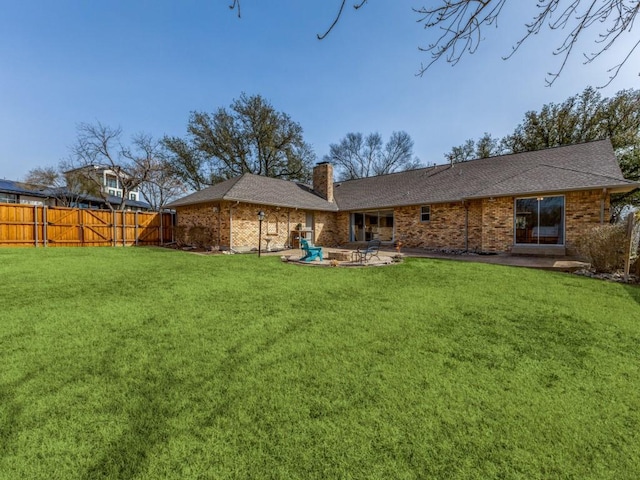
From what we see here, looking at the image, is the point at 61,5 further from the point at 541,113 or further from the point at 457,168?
the point at 541,113

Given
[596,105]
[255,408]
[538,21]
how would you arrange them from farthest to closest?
[596,105] → [538,21] → [255,408]

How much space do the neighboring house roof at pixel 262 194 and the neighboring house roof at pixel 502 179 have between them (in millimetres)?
2367

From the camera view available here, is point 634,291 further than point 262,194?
No

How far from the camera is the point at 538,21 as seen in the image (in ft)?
9.28

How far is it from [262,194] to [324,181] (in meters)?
5.91

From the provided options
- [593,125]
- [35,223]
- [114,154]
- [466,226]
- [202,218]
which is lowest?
[466,226]

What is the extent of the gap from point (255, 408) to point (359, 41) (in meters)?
5.14

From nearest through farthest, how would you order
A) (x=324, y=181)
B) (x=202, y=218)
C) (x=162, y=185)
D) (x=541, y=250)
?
1. (x=541, y=250)
2. (x=202, y=218)
3. (x=324, y=181)
4. (x=162, y=185)

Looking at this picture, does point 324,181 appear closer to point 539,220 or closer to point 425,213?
point 425,213

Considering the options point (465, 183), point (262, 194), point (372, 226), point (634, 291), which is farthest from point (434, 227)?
point (262, 194)

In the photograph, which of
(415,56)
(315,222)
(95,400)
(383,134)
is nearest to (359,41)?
(415,56)

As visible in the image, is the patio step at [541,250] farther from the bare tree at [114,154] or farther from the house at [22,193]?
the house at [22,193]

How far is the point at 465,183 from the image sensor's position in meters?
15.6

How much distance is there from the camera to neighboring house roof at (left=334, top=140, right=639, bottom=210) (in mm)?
11867
